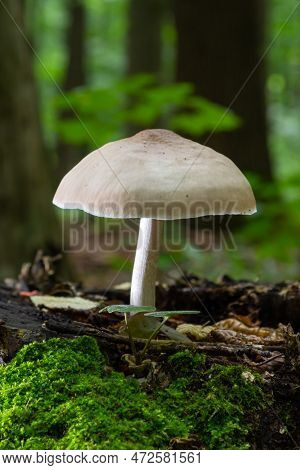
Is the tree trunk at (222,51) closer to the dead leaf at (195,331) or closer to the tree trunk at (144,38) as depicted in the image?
the tree trunk at (144,38)

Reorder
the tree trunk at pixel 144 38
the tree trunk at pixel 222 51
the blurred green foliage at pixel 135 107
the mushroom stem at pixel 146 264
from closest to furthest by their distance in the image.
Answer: the mushroom stem at pixel 146 264 → the blurred green foliage at pixel 135 107 → the tree trunk at pixel 222 51 → the tree trunk at pixel 144 38

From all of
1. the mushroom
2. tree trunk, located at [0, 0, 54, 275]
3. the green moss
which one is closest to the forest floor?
the green moss

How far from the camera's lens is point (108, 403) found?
1951 mm

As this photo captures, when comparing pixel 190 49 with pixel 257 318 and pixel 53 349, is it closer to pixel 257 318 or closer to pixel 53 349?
pixel 257 318

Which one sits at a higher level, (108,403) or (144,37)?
(144,37)

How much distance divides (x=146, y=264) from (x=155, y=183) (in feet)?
2.49

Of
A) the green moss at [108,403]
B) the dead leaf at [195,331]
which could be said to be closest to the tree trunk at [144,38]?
the dead leaf at [195,331]

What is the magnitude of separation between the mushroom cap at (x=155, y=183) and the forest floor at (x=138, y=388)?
576 mm

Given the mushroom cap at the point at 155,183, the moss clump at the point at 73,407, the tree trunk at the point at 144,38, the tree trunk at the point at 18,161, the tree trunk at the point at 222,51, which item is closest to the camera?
the moss clump at the point at 73,407

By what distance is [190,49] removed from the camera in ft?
27.6

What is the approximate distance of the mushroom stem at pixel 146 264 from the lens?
110 inches

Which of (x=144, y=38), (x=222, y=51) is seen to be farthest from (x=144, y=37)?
(x=222, y=51)

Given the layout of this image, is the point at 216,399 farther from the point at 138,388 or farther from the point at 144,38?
the point at 144,38

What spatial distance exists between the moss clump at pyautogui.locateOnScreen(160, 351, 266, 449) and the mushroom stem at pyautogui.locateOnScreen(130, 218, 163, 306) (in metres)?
0.64
